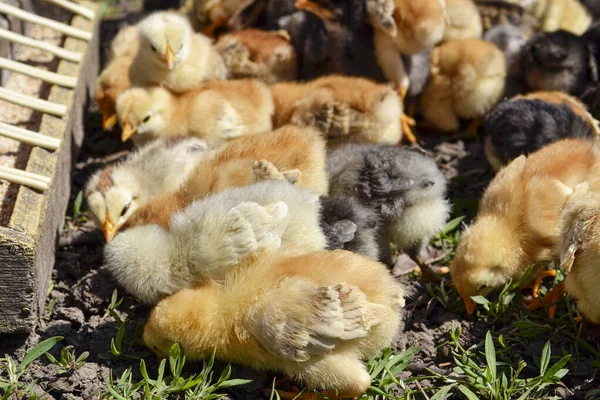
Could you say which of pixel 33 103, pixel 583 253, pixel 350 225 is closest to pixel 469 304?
pixel 583 253

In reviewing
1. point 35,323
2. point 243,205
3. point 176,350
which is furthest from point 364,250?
point 35,323

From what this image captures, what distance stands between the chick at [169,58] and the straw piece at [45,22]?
0.40 m

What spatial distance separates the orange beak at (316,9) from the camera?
170 inches

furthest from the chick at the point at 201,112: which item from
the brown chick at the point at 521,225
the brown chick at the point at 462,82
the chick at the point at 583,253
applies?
the chick at the point at 583,253

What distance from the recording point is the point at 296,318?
2322mm

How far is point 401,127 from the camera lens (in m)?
4.11

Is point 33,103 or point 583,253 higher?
point 33,103

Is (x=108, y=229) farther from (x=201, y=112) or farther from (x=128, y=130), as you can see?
(x=201, y=112)

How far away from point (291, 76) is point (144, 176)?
1327 mm

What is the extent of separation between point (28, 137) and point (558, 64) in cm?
276

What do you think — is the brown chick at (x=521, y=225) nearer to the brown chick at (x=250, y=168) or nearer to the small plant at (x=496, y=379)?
the small plant at (x=496, y=379)

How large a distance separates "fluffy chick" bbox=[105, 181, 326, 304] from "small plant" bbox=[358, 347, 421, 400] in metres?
0.45

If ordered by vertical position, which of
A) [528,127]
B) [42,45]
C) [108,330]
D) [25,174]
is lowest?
[108,330]


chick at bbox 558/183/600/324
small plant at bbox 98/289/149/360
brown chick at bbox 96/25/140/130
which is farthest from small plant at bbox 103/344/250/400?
brown chick at bbox 96/25/140/130
